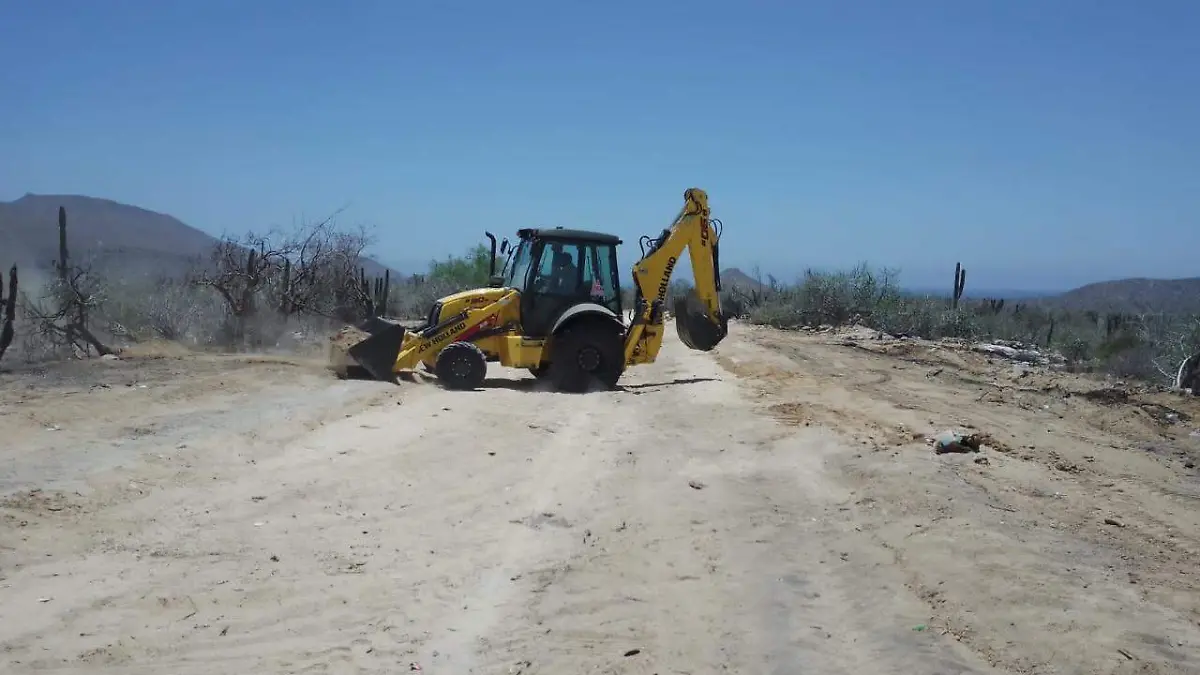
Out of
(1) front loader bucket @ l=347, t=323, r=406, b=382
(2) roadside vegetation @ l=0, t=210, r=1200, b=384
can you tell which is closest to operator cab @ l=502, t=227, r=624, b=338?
(1) front loader bucket @ l=347, t=323, r=406, b=382

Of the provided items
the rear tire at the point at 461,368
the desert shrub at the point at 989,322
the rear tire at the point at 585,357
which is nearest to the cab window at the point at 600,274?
the rear tire at the point at 585,357

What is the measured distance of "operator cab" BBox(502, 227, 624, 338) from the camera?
14.4m

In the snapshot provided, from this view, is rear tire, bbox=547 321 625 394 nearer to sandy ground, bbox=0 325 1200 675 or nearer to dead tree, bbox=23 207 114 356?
sandy ground, bbox=0 325 1200 675

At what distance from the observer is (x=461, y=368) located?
1366 cm

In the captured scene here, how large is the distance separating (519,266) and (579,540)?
8.70m

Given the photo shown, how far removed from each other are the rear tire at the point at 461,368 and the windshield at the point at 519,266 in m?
1.48

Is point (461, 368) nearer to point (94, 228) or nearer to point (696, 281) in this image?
point (696, 281)

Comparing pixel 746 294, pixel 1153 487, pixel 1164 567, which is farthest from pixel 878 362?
pixel 746 294

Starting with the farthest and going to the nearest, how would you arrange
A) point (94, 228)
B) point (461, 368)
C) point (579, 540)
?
1. point (94, 228)
2. point (461, 368)
3. point (579, 540)

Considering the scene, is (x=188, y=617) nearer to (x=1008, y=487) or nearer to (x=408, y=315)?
(x=1008, y=487)

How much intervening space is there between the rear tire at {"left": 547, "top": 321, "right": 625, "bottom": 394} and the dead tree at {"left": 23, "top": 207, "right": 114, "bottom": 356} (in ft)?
24.4

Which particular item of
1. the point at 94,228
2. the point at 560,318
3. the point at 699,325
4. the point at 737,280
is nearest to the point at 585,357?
the point at 560,318

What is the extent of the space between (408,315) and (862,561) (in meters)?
26.3

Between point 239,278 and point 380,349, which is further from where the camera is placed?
point 239,278
